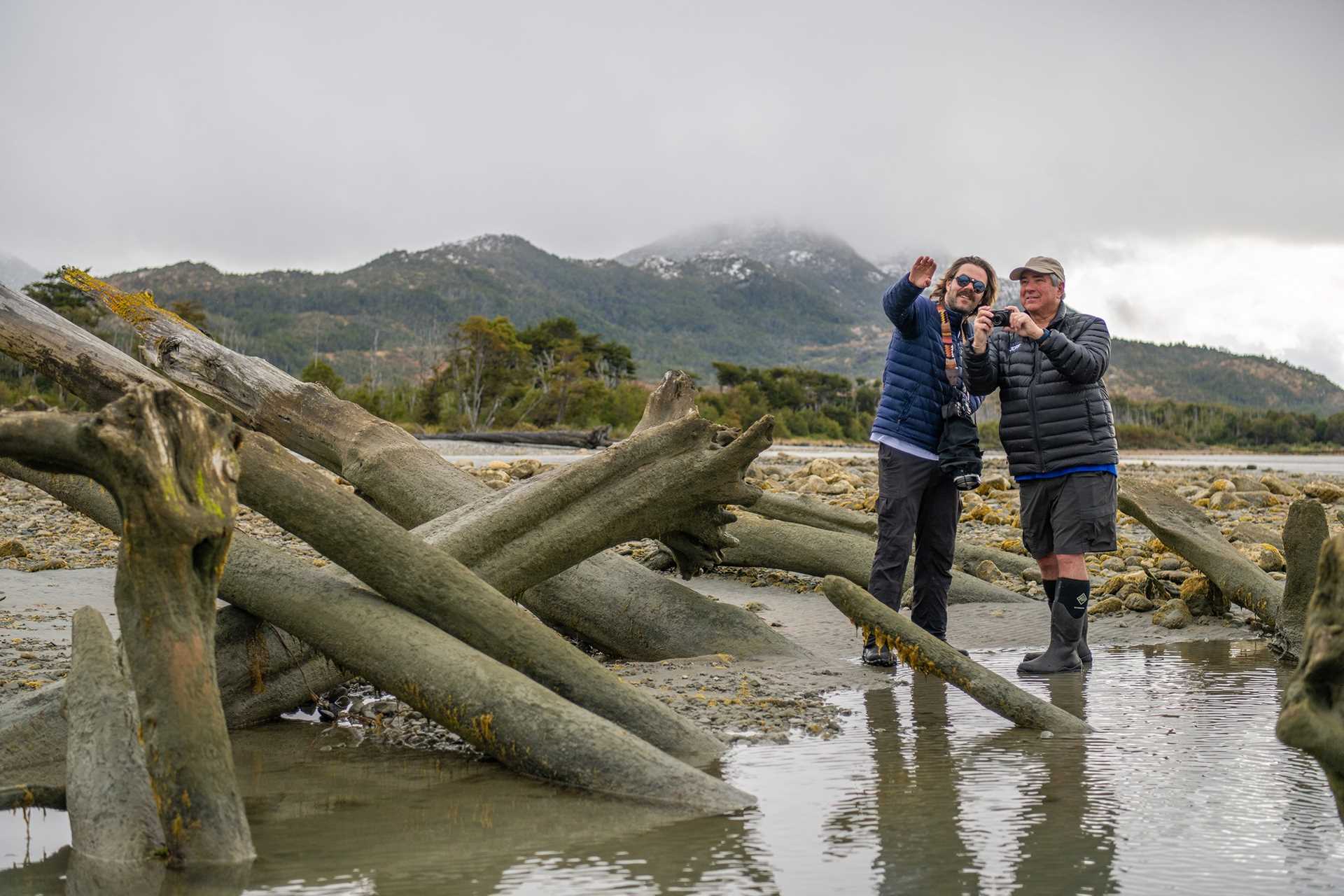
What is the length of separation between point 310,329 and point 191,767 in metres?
182

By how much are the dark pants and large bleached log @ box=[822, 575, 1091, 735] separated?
157 centimetres

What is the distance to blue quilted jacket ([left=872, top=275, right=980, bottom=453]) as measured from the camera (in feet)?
20.6

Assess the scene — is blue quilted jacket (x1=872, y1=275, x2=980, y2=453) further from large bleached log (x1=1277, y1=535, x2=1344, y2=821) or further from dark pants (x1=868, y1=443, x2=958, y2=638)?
large bleached log (x1=1277, y1=535, x2=1344, y2=821)

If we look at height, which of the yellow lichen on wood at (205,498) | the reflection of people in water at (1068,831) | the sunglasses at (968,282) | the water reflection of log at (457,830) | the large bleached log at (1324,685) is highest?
the sunglasses at (968,282)

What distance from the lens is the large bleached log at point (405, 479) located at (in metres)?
6.38

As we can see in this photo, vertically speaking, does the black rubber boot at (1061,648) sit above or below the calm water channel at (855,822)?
above

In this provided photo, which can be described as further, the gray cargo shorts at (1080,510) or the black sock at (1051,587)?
the black sock at (1051,587)

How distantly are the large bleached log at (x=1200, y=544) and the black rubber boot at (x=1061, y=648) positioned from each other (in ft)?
3.46

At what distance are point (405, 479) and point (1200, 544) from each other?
465 centimetres

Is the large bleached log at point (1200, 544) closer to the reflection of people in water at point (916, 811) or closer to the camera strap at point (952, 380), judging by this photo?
the camera strap at point (952, 380)

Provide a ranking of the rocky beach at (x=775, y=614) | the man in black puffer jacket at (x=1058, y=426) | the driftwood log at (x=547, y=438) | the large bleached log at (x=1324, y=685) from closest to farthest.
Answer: the large bleached log at (x=1324, y=685)
the rocky beach at (x=775, y=614)
the man in black puffer jacket at (x=1058, y=426)
the driftwood log at (x=547, y=438)

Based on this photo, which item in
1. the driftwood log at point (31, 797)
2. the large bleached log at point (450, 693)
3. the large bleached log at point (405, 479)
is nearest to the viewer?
the driftwood log at point (31, 797)

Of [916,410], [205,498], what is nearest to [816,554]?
[916,410]

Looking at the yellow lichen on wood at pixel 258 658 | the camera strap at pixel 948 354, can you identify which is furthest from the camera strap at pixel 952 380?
the yellow lichen on wood at pixel 258 658
